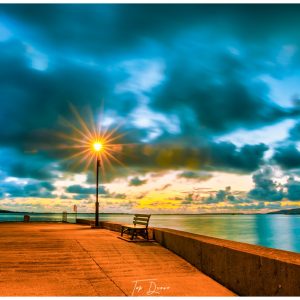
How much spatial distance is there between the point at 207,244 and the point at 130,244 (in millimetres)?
4051

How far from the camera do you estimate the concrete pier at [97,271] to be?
664cm

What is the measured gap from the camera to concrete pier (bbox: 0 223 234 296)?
21.8 ft

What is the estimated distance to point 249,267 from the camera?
6.37 metres

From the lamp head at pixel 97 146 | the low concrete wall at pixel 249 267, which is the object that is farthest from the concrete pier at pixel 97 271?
the lamp head at pixel 97 146

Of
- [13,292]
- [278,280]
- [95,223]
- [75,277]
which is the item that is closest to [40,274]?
[75,277]

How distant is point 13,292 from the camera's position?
20.7 feet

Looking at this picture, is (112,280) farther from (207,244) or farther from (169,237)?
(169,237)

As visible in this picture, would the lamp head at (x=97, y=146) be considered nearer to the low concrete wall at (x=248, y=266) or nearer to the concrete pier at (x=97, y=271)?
the concrete pier at (x=97, y=271)

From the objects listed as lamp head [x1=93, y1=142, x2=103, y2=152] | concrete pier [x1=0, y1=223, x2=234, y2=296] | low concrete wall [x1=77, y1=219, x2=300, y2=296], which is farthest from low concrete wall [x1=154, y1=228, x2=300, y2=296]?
lamp head [x1=93, y1=142, x2=103, y2=152]

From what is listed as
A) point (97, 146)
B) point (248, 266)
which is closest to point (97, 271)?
point (248, 266)

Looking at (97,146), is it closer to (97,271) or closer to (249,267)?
(97,271)

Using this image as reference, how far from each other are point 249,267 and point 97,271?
349 centimetres

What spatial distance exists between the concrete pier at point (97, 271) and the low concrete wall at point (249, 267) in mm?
235

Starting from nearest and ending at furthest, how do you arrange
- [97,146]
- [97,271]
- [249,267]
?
[249,267] → [97,271] → [97,146]
